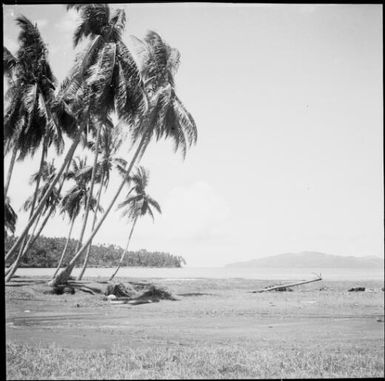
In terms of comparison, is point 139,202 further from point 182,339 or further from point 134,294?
point 182,339

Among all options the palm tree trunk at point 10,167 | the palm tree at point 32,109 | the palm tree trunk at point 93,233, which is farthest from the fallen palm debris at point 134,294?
the palm tree trunk at point 10,167

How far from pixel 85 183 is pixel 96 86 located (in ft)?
11.1

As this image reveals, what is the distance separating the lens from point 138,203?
8.57 m

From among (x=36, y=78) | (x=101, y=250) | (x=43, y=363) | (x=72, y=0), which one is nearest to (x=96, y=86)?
(x=36, y=78)

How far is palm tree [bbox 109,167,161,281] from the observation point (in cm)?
796

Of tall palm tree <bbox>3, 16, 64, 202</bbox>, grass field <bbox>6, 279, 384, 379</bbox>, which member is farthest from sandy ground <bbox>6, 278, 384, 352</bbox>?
tall palm tree <bbox>3, 16, 64, 202</bbox>

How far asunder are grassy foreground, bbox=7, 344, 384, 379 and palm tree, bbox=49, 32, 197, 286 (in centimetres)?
300

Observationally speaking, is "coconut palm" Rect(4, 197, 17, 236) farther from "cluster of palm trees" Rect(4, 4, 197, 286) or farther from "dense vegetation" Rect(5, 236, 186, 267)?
"dense vegetation" Rect(5, 236, 186, 267)

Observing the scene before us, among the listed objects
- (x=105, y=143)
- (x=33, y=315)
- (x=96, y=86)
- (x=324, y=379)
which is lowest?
(x=324, y=379)

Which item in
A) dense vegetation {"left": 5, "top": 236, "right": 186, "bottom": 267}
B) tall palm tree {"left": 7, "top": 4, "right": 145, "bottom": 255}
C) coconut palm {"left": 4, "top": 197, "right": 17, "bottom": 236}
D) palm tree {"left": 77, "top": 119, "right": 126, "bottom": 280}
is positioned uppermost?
tall palm tree {"left": 7, "top": 4, "right": 145, "bottom": 255}

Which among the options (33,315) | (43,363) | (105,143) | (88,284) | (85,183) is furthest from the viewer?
(85,183)

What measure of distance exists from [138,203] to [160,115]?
200 centimetres

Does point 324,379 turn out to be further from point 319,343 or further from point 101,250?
point 101,250

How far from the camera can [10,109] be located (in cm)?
884
